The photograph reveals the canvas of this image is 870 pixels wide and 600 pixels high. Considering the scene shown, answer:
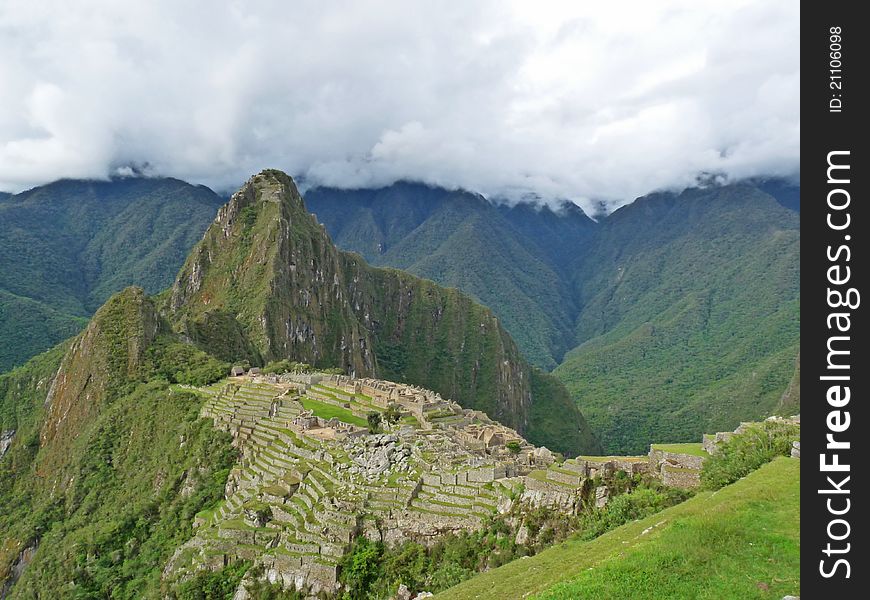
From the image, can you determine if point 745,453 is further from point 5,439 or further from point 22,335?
point 22,335

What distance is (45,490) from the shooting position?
7725cm

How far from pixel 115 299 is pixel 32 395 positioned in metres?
26.7

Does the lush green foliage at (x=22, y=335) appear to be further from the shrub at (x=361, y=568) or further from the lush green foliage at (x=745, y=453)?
the lush green foliage at (x=745, y=453)

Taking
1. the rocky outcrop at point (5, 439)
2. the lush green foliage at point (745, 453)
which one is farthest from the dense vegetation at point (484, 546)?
the rocky outcrop at point (5, 439)

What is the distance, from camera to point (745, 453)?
26.3 metres

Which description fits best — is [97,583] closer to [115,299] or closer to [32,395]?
[115,299]

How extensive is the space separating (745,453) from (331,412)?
39716mm

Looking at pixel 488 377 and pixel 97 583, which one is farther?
pixel 488 377

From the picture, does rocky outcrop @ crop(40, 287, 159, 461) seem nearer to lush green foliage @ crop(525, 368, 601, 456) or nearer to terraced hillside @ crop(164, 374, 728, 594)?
terraced hillside @ crop(164, 374, 728, 594)

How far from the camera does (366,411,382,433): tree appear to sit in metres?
48.0

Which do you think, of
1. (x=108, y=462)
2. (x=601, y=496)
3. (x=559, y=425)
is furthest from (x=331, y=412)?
(x=559, y=425)

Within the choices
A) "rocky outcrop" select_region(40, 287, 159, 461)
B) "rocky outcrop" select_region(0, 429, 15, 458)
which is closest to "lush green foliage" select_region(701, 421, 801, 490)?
"rocky outcrop" select_region(40, 287, 159, 461)

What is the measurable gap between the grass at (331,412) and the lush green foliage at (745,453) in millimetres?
31717
